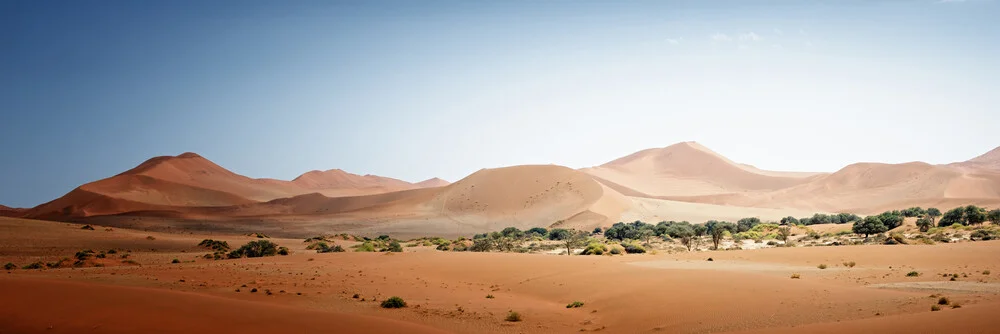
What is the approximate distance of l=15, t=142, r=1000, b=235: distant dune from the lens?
7950 cm

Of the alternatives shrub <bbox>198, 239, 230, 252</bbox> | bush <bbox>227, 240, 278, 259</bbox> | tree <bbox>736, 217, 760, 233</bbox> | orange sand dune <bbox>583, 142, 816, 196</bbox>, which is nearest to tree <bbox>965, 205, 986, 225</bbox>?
tree <bbox>736, 217, 760, 233</bbox>

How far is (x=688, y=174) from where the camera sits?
147375 mm

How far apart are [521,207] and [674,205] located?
2529cm

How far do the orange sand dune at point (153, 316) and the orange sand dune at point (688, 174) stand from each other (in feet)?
392

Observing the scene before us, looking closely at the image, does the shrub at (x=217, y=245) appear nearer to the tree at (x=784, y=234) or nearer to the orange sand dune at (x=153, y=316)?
the orange sand dune at (x=153, y=316)

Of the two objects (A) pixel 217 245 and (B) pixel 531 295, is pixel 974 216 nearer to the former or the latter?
(B) pixel 531 295

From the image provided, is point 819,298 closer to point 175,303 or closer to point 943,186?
point 175,303

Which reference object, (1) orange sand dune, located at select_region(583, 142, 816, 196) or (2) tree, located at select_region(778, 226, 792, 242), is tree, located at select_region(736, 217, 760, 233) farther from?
(1) orange sand dune, located at select_region(583, 142, 816, 196)

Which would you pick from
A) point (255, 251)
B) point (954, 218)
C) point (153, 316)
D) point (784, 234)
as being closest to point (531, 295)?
point (153, 316)

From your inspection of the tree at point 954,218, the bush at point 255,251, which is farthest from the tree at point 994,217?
the bush at point 255,251

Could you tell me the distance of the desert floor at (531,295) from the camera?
10.9 meters

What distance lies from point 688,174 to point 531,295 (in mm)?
138464

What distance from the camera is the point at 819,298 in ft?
43.3

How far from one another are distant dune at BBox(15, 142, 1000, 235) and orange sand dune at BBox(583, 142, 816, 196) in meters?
0.46
